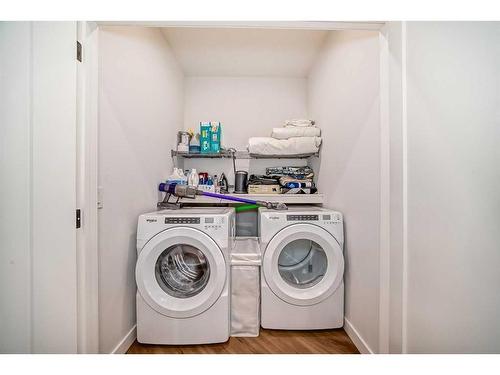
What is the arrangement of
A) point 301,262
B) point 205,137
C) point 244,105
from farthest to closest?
point 244,105, point 205,137, point 301,262

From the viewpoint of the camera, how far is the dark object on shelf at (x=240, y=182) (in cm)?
257

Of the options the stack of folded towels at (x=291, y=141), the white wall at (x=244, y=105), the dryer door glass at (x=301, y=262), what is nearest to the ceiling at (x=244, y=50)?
the white wall at (x=244, y=105)

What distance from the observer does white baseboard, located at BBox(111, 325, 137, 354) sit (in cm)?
142

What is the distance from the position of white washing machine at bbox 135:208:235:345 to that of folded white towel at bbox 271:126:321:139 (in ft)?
4.02

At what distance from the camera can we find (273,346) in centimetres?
157

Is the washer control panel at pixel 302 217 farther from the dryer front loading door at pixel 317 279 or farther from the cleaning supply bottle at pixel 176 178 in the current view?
the cleaning supply bottle at pixel 176 178

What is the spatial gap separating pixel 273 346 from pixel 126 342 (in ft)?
3.06

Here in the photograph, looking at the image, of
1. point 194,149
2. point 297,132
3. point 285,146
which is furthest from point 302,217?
point 194,149

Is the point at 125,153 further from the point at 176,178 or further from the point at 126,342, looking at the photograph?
the point at 126,342

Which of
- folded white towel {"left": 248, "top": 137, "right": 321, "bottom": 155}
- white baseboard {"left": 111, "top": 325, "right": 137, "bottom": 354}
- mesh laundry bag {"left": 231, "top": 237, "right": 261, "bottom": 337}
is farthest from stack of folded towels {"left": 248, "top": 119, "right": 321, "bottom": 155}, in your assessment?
white baseboard {"left": 111, "top": 325, "right": 137, "bottom": 354}

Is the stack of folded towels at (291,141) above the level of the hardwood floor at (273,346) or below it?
above

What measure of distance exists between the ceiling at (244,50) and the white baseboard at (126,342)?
236 cm
